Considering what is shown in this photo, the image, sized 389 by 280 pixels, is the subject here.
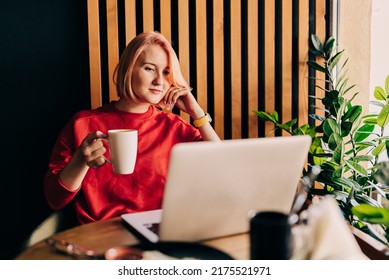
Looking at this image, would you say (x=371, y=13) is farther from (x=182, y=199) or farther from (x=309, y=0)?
(x=182, y=199)

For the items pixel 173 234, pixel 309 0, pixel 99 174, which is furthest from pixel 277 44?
pixel 173 234

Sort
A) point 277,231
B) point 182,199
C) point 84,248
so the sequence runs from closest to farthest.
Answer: point 277,231
point 182,199
point 84,248

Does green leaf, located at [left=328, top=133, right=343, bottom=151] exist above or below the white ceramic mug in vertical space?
below

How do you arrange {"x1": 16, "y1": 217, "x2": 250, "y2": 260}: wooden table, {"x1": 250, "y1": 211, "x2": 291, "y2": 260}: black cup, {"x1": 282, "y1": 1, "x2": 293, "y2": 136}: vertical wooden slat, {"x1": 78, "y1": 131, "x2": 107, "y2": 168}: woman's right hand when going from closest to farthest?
{"x1": 250, "y1": 211, "x2": 291, "y2": 260}: black cup → {"x1": 16, "y1": 217, "x2": 250, "y2": 260}: wooden table → {"x1": 78, "y1": 131, "x2": 107, "y2": 168}: woman's right hand → {"x1": 282, "y1": 1, "x2": 293, "y2": 136}: vertical wooden slat

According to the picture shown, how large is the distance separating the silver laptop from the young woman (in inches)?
27.7

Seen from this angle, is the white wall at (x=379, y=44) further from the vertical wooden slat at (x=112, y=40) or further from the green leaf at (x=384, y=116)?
the vertical wooden slat at (x=112, y=40)

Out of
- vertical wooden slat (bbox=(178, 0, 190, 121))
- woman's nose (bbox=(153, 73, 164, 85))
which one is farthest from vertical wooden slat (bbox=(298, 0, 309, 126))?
woman's nose (bbox=(153, 73, 164, 85))

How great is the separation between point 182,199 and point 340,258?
1.12ft

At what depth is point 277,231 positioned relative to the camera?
27.9 inches

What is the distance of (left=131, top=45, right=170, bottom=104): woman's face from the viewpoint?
1.84 meters

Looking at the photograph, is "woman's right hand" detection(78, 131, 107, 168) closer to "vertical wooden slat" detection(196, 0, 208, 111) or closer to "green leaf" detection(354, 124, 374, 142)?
"vertical wooden slat" detection(196, 0, 208, 111)

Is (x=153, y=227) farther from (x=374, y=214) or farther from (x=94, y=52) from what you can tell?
(x=94, y=52)

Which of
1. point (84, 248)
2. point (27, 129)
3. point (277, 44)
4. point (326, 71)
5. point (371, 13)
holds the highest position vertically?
point (371, 13)

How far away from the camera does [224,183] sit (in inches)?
35.5
